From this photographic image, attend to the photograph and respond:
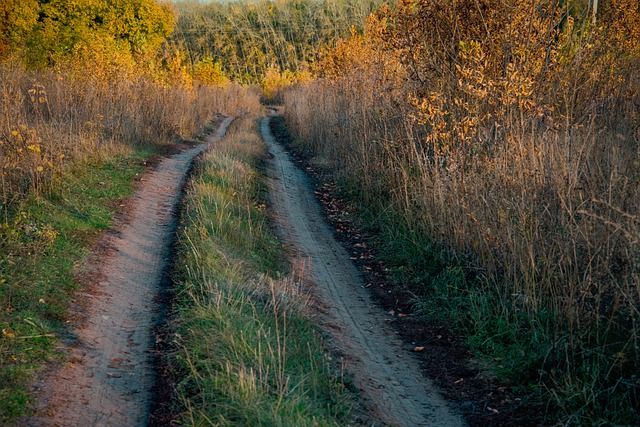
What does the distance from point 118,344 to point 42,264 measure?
192cm

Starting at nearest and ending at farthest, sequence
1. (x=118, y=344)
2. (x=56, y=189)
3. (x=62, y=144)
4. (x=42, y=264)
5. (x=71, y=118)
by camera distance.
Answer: (x=118, y=344) → (x=42, y=264) → (x=56, y=189) → (x=62, y=144) → (x=71, y=118)

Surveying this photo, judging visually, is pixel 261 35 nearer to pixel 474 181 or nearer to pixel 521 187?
pixel 474 181

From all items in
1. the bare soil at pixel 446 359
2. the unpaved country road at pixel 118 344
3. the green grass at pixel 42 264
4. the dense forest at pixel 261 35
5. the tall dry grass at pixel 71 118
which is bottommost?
the bare soil at pixel 446 359

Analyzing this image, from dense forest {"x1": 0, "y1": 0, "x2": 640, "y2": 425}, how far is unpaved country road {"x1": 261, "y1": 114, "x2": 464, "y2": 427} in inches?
23.6

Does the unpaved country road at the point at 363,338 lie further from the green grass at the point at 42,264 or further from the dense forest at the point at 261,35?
the dense forest at the point at 261,35

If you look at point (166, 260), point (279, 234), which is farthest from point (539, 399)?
point (279, 234)

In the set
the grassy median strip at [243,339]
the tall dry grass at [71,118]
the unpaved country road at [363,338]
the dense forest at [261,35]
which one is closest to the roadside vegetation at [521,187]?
the unpaved country road at [363,338]

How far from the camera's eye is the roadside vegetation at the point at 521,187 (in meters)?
4.62

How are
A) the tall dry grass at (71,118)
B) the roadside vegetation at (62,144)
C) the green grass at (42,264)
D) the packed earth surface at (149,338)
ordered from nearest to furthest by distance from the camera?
the packed earth surface at (149,338) → the green grass at (42,264) → the roadside vegetation at (62,144) → the tall dry grass at (71,118)

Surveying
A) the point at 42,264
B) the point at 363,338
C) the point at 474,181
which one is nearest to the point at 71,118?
the point at 42,264

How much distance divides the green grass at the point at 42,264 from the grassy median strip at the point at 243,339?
1059 mm

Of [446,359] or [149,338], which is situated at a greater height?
[149,338]

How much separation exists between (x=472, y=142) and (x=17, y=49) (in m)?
18.4

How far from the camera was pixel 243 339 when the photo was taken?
4.76 metres
